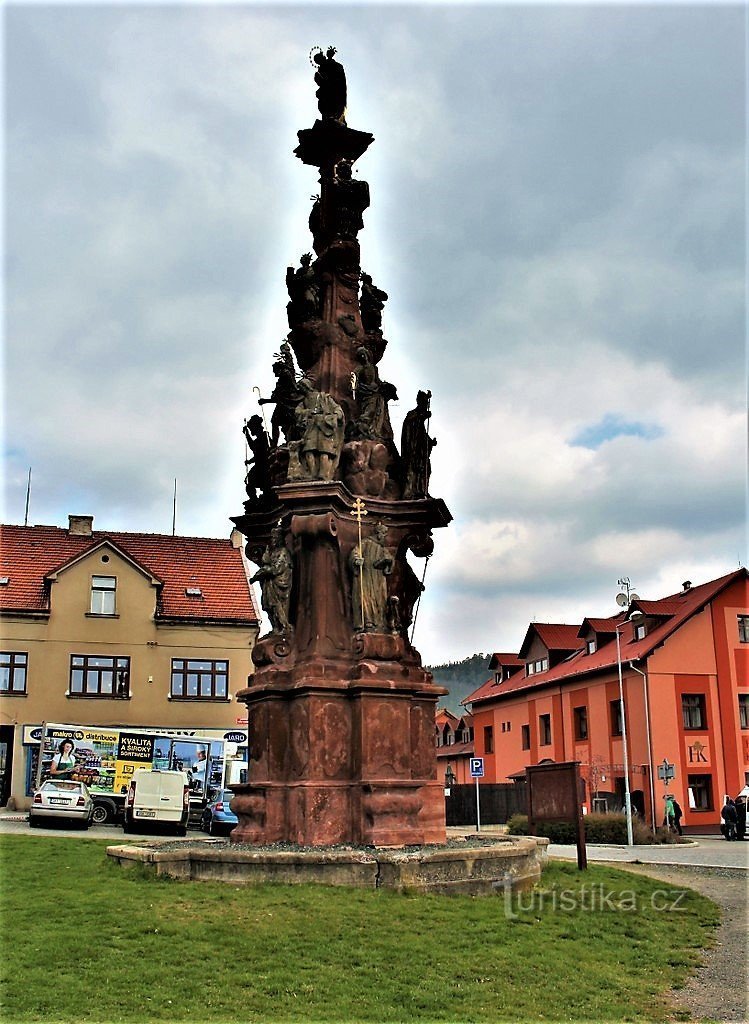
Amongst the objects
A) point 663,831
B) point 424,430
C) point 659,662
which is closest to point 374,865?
point 424,430

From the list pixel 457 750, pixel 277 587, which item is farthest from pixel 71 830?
pixel 457 750

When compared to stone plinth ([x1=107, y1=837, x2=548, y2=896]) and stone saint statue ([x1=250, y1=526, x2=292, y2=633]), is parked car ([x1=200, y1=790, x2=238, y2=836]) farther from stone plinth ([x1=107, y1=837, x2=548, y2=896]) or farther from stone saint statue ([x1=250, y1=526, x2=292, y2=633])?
stone plinth ([x1=107, y1=837, x2=548, y2=896])

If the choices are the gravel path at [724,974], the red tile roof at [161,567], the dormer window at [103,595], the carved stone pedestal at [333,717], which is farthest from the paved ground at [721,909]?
the dormer window at [103,595]

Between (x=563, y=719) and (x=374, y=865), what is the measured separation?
42508 mm

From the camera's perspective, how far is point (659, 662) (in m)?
45.9

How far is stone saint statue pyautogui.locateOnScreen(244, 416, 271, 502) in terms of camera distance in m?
18.1

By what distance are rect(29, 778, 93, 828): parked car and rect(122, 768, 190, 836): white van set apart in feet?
5.26

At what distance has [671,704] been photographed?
45469 mm

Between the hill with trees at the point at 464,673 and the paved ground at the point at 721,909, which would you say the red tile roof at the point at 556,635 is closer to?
the paved ground at the point at 721,909

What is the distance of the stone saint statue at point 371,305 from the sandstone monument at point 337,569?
0.03m

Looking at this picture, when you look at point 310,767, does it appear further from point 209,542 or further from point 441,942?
point 209,542

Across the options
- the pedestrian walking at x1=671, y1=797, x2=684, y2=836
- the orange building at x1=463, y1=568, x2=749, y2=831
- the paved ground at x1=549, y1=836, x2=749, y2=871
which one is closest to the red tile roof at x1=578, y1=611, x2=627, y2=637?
the orange building at x1=463, y1=568, x2=749, y2=831

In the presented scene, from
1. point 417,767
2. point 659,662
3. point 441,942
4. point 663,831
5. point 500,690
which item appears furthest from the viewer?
point 500,690

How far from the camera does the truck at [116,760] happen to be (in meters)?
35.0
